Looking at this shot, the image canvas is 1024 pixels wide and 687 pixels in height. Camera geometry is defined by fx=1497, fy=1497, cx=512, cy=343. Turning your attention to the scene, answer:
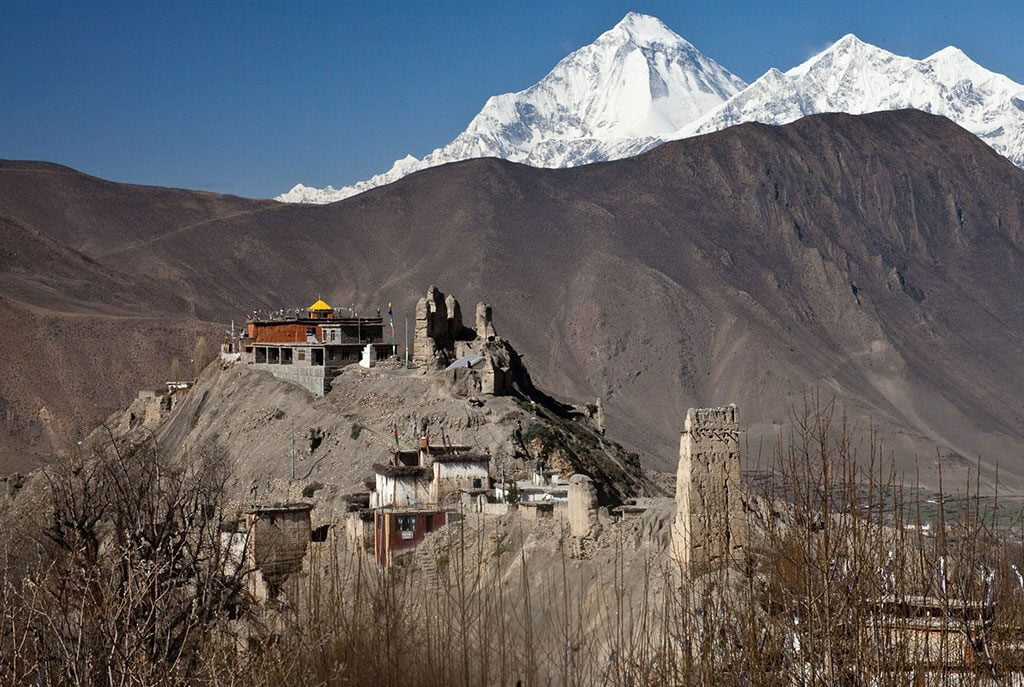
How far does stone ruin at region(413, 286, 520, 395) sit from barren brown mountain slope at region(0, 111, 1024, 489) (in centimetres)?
4024

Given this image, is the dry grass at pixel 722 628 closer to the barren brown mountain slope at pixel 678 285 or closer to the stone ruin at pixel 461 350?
the stone ruin at pixel 461 350

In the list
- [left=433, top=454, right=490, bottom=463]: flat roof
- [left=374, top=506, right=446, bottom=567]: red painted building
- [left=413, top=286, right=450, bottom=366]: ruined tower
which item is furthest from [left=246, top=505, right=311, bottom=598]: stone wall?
[left=413, top=286, right=450, bottom=366]: ruined tower

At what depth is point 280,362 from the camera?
72375 mm

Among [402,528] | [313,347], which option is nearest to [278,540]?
[402,528]

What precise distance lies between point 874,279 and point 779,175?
27.3 meters

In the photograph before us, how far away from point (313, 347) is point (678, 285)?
3609 inches

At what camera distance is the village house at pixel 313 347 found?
68812 millimetres

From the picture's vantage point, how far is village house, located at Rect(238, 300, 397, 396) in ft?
226

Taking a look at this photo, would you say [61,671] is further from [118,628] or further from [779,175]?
[779,175]

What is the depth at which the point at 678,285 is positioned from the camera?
157625 millimetres

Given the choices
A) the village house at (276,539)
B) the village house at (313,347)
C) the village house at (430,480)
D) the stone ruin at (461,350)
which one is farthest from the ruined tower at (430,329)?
the village house at (276,539)

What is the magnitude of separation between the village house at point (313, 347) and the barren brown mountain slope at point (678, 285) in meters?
40.0

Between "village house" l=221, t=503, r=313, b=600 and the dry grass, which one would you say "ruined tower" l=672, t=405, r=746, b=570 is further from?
"village house" l=221, t=503, r=313, b=600

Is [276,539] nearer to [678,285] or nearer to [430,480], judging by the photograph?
[430,480]
